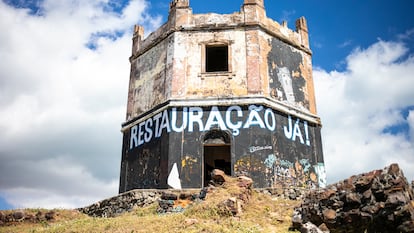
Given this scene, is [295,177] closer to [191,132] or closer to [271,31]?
[191,132]

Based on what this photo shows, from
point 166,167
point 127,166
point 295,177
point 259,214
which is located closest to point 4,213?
point 127,166

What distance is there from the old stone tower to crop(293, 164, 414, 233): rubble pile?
516cm

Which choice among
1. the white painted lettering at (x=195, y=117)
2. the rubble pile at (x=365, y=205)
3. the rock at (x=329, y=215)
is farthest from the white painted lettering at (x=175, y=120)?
the rock at (x=329, y=215)

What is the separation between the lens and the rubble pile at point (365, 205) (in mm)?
8453

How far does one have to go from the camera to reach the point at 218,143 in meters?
15.5

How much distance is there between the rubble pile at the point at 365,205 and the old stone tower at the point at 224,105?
516 cm

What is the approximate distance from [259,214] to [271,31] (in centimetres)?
895

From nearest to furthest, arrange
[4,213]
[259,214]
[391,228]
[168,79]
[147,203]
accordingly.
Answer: [391,228] → [259,214] → [147,203] → [4,213] → [168,79]

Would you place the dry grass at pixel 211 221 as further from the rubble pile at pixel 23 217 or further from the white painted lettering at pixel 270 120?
the white painted lettering at pixel 270 120

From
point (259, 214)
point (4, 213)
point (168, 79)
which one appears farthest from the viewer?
point (168, 79)

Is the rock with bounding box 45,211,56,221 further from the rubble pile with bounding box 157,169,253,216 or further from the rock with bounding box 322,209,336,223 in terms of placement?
the rock with bounding box 322,209,336,223

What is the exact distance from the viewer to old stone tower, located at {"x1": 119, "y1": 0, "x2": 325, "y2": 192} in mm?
15250

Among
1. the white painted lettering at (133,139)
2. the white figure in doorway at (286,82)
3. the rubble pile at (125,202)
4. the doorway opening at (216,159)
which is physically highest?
the white figure in doorway at (286,82)

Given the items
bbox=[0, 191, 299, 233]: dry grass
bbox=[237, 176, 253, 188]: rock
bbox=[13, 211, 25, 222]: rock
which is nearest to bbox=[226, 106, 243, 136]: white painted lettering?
bbox=[237, 176, 253, 188]: rock
